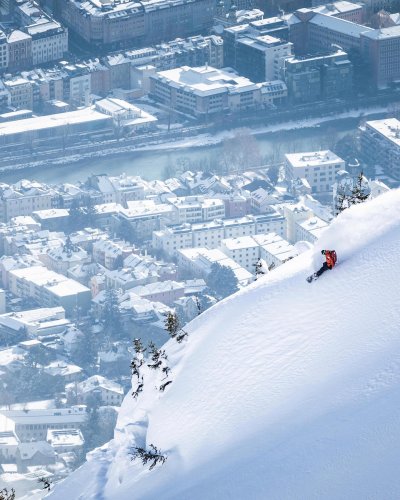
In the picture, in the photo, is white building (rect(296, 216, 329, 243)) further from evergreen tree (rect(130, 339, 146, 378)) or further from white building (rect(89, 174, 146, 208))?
evergreen tree (rect(130, 339, 146, 378))

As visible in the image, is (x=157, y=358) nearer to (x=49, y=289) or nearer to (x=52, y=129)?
(x=49, y=289)

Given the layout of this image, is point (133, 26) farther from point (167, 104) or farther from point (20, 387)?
point (20, 387)

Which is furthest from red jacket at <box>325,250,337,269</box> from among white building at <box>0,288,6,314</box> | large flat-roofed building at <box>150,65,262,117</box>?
large flat-roofed building at <box>150,65,262,117</box>

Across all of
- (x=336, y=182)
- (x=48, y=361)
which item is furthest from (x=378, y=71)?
(x=48, y=361)

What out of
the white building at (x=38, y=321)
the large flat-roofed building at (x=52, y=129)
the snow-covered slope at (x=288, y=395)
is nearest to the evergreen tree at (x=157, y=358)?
the snow-covered slope at (x=288, y=395)

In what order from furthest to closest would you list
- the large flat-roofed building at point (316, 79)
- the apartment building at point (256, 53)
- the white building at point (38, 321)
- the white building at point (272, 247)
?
the apartment building at point (256, 53) → the large flat-roofed building at point (316, 79) → the white building at point (272, 247) → the white building at point (38, 321)

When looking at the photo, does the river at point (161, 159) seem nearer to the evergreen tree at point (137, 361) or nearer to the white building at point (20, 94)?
the white building at point (20, 94)
